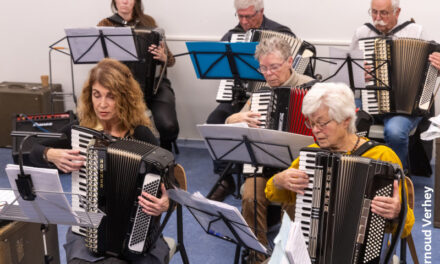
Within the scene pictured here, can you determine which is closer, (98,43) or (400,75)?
(400,75)

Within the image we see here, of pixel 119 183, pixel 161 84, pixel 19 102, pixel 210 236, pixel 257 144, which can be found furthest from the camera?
pixel 19 102

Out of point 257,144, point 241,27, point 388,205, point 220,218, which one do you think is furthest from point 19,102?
point 388,205

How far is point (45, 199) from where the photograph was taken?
2.63 m

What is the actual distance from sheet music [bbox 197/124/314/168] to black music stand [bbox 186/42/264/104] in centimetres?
112

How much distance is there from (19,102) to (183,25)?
1802 mm

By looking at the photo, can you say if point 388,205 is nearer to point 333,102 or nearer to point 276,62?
point 333,102

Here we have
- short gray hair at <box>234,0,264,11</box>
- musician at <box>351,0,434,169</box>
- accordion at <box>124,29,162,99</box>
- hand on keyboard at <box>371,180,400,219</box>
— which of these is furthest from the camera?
A: accordion at <box>124,29,162,99</box>

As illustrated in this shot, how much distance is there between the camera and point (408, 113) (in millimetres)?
4738

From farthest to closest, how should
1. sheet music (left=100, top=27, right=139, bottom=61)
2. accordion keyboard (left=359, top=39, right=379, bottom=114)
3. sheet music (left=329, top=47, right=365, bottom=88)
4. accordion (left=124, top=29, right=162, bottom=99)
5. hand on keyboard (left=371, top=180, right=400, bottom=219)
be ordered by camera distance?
accordion (left=124, top=29, right=162, bottom=99), sheet music (left=100, top=27, right=139, bottom=61), accordion keyboard (left=359, top=39, right=379, bottom=114), sheet music (left=329, top=47, right=365, bottom=88), hand on keyboard (left=371, top=180, right=400, bottom=219)

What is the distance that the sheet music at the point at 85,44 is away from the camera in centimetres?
503

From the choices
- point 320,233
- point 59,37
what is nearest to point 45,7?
point 59,37

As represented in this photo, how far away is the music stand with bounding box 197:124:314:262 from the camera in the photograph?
3264 mm

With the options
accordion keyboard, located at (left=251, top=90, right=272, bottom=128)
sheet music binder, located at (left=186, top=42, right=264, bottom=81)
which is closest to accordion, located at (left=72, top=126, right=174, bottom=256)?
accordion keyboard, located at (left=251, top=90, right=272, bottom=128)

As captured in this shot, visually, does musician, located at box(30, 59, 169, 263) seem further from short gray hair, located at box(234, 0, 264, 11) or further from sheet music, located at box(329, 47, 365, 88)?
short gray hair, located at box(234, 0, 264, 11)
